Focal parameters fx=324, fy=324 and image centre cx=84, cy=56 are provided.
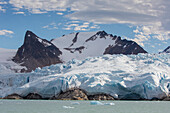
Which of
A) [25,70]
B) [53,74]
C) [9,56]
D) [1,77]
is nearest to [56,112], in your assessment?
[53,74]

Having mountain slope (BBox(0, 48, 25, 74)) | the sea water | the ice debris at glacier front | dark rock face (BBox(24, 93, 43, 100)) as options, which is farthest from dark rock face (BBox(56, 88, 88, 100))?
mountain slope (BBox(0, 48, 25, 74))

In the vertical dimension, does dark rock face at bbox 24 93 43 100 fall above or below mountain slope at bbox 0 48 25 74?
below

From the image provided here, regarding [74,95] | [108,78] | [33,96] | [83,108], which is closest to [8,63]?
[33,96]

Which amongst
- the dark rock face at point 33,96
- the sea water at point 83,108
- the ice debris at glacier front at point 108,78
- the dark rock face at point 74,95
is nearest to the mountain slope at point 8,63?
the ice debris at glacier front at point 108,78

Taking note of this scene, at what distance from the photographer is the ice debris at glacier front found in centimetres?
7112

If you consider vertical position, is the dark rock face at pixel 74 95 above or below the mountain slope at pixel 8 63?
below

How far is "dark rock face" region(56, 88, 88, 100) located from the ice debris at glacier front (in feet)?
3.11

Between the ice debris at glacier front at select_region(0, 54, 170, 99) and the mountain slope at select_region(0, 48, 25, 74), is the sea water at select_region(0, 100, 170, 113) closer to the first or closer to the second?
the ice debris at glacier front at select_region(0, 54, 170, 99)

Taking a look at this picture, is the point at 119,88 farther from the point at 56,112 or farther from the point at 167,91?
the point at 56,112

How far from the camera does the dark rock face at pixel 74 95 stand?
235ft

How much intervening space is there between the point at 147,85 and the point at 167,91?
560cm

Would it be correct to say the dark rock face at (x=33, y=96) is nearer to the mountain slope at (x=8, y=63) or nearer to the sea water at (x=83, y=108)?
the sea water at (x=83, y=108)

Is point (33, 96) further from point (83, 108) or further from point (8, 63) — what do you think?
point (8, 63)

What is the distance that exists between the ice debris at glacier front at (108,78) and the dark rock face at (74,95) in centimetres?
95
